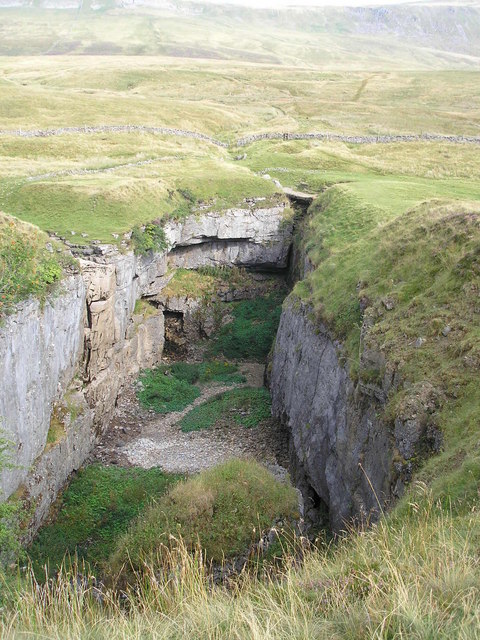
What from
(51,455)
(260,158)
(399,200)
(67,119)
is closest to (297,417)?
(51,455)

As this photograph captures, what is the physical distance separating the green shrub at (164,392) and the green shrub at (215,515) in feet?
44.6

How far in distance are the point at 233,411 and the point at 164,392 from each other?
186 inches

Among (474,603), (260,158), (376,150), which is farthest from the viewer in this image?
(376,150)

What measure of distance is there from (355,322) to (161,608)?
1343 cm

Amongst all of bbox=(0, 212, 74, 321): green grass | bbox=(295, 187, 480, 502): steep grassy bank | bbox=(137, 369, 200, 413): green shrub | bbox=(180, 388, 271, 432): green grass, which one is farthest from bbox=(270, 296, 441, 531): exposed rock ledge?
bbox=(0, 212, 74, 321): green grass

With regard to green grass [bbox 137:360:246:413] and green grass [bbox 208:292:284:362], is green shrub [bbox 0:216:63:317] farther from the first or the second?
green grass [bbox 208:292:284:362]

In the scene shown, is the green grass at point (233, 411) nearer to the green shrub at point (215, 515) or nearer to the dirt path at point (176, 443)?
the dirt path at point (176, 443)

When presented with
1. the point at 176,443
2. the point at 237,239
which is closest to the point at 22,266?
the point at 176,443

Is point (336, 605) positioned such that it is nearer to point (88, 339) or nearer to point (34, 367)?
point (34, 367)

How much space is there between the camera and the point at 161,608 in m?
6.30

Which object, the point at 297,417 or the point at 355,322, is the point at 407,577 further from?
the point at 297,417

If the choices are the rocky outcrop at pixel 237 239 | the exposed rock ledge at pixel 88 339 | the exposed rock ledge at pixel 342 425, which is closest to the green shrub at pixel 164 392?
the exposed rock ledge at pixel 88 339

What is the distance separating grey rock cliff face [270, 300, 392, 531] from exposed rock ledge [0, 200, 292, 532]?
835 centimetres

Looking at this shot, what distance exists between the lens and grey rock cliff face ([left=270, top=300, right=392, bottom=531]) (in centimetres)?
1374
